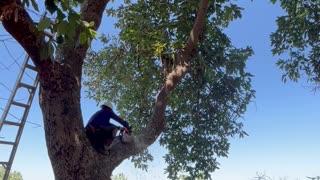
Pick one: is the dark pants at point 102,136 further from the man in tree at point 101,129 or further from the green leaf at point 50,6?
the green leaf at point 50,6

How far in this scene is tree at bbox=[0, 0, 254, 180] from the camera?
3.67 meters

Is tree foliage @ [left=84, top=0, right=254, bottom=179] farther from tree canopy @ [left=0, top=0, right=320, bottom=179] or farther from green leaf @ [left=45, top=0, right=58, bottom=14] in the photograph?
green leaf @ [left=45, top=0, right=58, bottom=14]

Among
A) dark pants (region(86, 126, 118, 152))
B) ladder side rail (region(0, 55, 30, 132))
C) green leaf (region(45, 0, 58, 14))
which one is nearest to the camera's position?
green leaf (region(45, 0, 58, 14))

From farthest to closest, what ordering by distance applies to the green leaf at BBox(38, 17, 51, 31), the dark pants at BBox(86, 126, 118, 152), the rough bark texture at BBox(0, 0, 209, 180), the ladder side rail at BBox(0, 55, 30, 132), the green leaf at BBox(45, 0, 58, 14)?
1. the ladder side rail at BBox(0, 55, 30, 132)
2. the dark pants at BBox(86, 126, 118, 152)
3. the rough bark texture at BBox(0, 0, 209, 180)
4. the green leaf at BBox(45, 0, 58, 14)
5. the green leaf at BBox(38, 17, 51, 31)

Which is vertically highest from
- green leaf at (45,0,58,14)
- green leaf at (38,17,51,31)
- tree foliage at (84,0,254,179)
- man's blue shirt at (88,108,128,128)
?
tree foliage at (84,0,254,179)

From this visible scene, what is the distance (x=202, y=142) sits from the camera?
6531 millimetres

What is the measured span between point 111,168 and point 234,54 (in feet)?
12.2

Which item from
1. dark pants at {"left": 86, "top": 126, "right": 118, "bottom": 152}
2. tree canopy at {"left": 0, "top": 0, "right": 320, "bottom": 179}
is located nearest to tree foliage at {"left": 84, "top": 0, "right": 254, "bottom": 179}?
tree canopy at {"left": 0, "top": 0, "right": 320, "bottom": 179}

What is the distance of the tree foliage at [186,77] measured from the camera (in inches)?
238

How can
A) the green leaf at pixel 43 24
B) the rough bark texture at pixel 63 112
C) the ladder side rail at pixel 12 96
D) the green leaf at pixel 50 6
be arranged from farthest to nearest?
the ladder side rail at pixel 12 96, the rough bark texture at pixel 63 112, the green leaf at pixel 50 6, the green leaf at pixel 43 24

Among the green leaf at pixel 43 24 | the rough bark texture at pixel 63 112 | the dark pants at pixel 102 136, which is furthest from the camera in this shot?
the dark pants at pixel 102 136

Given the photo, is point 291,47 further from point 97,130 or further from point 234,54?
point 97,130

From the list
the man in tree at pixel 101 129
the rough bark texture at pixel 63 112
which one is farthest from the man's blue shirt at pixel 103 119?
the rough bark texture at pixel 63 112

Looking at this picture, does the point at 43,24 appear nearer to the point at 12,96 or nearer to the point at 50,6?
the point at 50,6
